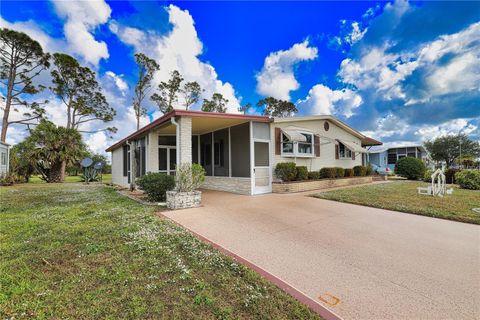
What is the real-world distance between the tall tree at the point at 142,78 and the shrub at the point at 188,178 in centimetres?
2111

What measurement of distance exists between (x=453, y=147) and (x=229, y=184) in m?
43.1

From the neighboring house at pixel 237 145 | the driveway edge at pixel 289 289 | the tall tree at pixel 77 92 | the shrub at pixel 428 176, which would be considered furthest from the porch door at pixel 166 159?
the shrub at pixel 428 176

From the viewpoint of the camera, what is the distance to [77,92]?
25.2 m

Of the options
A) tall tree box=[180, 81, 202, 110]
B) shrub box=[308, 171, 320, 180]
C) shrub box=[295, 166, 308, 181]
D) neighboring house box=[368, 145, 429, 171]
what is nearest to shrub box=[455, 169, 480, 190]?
shrub box=[308, 171, 320, 180]

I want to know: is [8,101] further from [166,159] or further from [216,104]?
[216,104]

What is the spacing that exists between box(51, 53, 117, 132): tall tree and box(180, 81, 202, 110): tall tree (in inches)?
421

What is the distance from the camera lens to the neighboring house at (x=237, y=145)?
961 cm

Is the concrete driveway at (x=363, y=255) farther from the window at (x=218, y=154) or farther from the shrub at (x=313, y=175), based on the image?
the window at (x=218, y=154)

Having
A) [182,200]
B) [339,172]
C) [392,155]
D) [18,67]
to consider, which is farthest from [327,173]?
[18,67]

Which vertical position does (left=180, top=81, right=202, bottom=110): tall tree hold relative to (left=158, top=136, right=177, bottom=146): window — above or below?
above

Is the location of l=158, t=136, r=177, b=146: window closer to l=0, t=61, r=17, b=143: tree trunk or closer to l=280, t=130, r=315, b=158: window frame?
l=280, t=130, r=315, b=158: window frame

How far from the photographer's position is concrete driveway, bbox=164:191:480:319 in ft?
7.66

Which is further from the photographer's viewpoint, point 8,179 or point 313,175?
point 8,179

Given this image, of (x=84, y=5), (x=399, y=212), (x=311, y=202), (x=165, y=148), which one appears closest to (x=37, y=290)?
(x=311, y=202)
